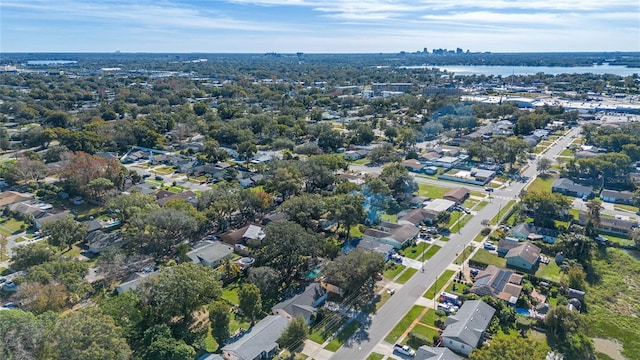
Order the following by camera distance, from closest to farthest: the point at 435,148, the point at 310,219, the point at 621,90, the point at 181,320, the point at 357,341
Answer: the point at 357,341, the point at 181,320, the point at 310,219, the point at 435,148, the point at 621,90

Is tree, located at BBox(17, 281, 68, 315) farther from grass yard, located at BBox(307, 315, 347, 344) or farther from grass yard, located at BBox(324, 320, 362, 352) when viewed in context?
grass yard, located at BBox(324, 320, 362, 352)

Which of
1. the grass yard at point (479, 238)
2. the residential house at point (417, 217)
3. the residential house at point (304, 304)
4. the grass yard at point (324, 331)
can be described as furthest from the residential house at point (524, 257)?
the residential house at point (304, 304)

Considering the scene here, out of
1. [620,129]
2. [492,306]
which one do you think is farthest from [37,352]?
[620,129]

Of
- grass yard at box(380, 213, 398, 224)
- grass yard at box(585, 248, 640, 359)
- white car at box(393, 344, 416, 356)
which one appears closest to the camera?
white car at box(393, 344, 416, 356)

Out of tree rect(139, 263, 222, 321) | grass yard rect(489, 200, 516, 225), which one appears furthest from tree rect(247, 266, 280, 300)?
grass yard rect(489, 200, 516, 225)

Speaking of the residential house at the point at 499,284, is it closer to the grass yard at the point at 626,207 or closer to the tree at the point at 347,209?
the tree at the point at 347,209

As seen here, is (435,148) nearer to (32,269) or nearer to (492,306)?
(492,306)

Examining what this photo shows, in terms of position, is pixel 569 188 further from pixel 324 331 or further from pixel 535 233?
pixel 324 331
